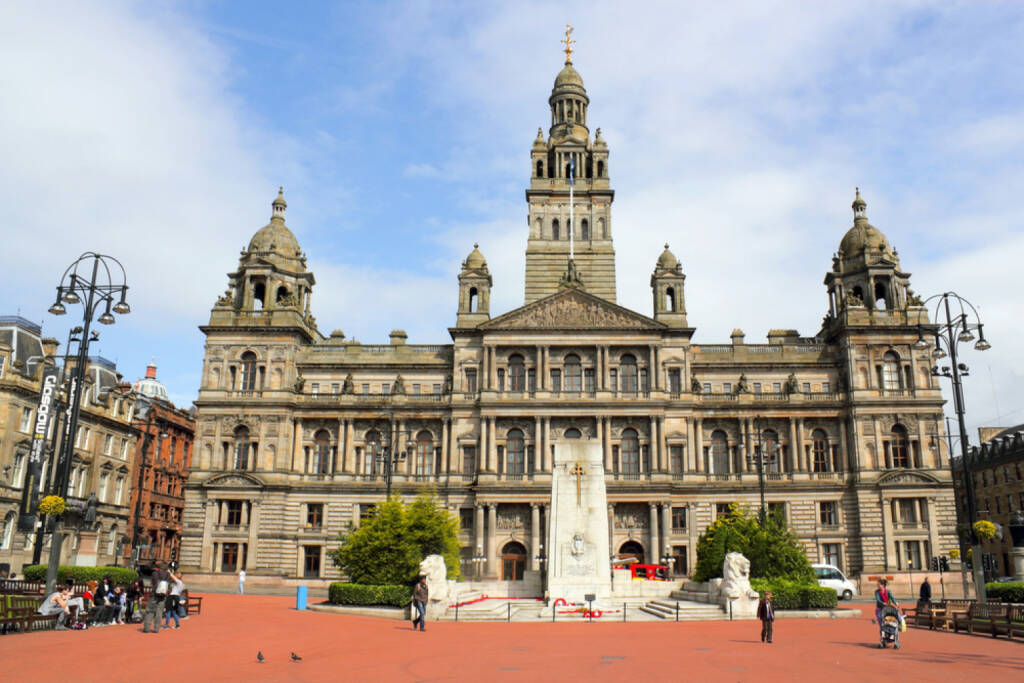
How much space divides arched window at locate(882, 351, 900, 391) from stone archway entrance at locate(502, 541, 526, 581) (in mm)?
31608

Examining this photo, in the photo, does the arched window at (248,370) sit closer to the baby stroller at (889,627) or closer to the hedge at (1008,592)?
the hedge at (1008,592)

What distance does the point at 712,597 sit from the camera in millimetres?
35812

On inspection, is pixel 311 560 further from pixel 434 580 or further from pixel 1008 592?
pixel 1008 592

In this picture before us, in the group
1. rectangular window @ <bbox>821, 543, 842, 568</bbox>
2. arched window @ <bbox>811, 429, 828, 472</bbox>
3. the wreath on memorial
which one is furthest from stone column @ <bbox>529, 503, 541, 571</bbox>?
the wreath on memorial

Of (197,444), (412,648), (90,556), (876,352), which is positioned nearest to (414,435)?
(197,444)

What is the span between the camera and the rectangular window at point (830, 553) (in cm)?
6121

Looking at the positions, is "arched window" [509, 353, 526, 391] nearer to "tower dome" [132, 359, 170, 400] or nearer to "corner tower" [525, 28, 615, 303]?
"corner tower" [525, 28, 615, 303]

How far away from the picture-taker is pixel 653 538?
59.4m

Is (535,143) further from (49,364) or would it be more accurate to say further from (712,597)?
(712,597)

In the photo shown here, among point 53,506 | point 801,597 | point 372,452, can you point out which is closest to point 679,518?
point 372,452

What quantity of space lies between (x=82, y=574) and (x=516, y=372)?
3699 centimetres

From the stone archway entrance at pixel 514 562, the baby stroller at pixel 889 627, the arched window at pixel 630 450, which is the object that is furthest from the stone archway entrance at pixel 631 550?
the baby stroller at pixel 889 627

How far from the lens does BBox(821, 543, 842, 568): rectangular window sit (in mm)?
Answer: 61206

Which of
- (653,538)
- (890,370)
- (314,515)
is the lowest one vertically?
(653,538)
